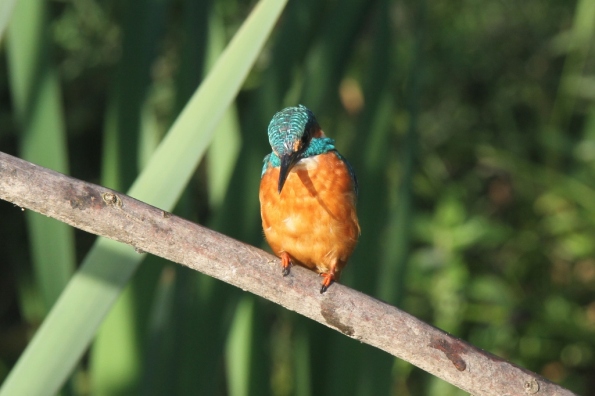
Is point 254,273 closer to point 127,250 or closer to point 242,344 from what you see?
point 127,250

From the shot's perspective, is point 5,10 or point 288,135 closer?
point 5,10

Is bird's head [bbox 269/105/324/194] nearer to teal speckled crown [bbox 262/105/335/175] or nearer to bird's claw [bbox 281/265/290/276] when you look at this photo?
teal speckled crown [bbox 262/105/335/175]

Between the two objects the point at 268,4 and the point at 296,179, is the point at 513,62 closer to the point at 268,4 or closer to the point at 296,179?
the point at 296,179

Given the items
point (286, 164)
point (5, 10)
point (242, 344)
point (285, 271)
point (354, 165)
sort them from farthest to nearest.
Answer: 1. point (354, 165)
2. point (242, 344)
3. point (286, 164)
4. point (285, 271)
5. point (5, 10)

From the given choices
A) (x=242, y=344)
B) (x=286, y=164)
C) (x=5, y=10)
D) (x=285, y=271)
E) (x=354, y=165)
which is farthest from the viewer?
(x=354, y=165)

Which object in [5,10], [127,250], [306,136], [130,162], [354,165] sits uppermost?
[354,165]

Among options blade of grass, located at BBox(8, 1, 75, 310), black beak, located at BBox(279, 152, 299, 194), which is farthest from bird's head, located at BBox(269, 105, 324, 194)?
blade of grass, located at BBox(8, 1, 75, 310)

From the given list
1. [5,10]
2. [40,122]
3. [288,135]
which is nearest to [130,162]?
[40,122]
